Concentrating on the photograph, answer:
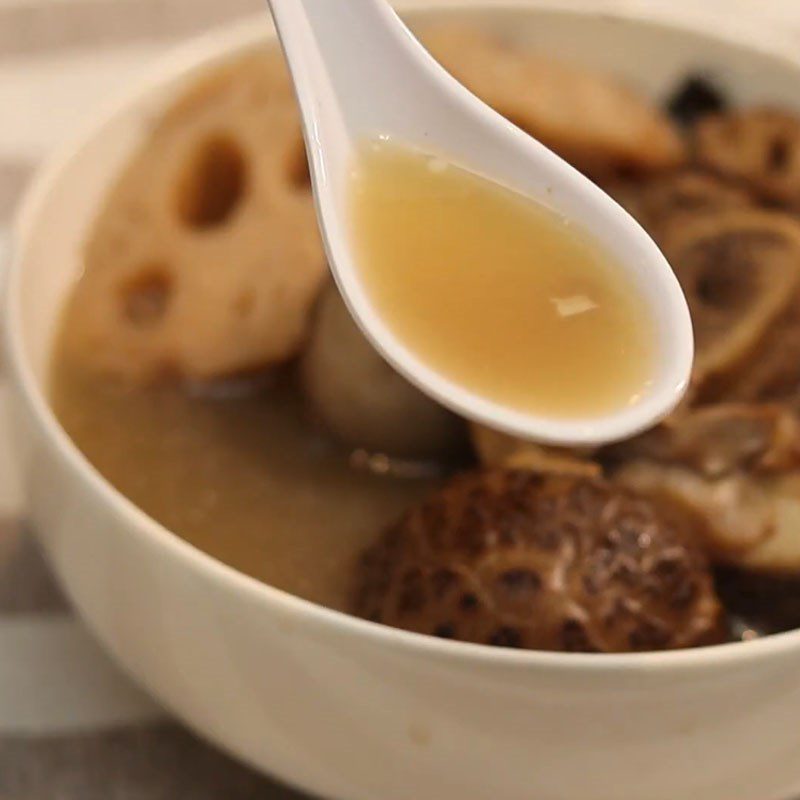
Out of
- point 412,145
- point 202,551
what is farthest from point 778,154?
point 202,551

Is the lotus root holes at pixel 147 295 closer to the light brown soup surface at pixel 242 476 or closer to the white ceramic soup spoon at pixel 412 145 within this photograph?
the light brown soup surface at pixel 242 476

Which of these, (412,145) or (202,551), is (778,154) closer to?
(412,145)

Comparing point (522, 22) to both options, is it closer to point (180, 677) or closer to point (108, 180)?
point (108, 180)

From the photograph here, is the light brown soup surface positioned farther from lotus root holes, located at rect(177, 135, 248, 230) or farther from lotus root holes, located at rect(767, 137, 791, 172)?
lotus root holes, located at rect(767, 137, 791, 172)

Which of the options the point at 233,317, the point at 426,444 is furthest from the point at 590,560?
the point at 233,317

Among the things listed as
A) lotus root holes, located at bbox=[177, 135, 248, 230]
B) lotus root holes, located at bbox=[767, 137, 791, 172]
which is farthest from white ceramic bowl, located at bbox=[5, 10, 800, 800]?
lotus root holes, located at bbox=[767, 137, 791, 172]

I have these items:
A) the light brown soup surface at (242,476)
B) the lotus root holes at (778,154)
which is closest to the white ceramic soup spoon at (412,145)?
the light brown soup surface at (242,476)
